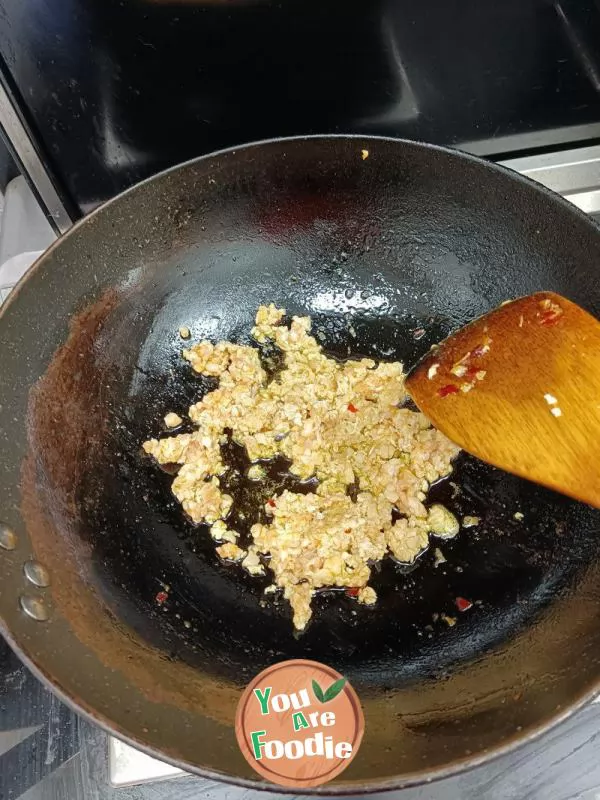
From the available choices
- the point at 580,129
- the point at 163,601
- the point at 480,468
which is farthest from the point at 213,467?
the point at 580,129

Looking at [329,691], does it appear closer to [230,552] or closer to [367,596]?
[367,596]

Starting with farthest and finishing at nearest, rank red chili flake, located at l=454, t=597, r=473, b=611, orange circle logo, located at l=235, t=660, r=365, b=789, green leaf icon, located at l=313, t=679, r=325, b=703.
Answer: red chili flake, located at l=454, t=597, r=473, b=611
green leaf icon, located at l=313, t=679, r=325, b=703
orange circle logo, located at l=235, t=660, r=365, b=789

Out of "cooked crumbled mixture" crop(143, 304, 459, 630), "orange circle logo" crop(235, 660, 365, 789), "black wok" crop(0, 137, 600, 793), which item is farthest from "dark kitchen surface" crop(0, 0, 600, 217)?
"orange circle logo" crop(235, 660, 365, 789)

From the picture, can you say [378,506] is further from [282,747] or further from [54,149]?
[54,149]

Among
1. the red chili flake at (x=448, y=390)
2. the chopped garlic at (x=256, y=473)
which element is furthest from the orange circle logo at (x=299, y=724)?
the red chili flake at (x=448, y=390)

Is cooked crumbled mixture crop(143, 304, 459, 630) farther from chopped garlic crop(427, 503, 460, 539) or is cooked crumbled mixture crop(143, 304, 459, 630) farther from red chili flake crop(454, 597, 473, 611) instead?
red chili flake crop(454, 597, 473, 611)

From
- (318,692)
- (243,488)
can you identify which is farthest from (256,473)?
(318,692)

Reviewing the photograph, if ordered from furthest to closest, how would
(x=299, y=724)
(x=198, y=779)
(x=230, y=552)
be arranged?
(x=230, y=552), (x=198, y=779), (x=299, y=724)
